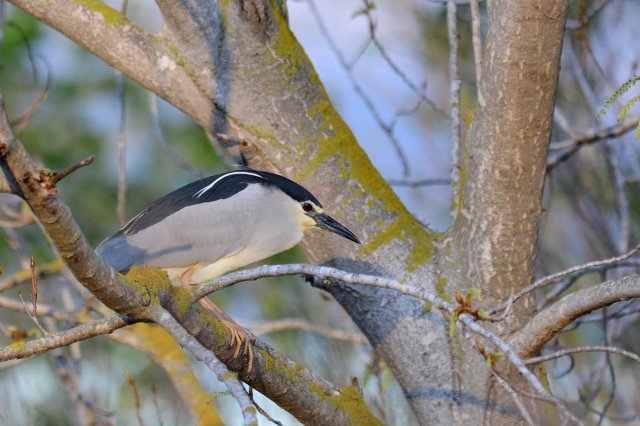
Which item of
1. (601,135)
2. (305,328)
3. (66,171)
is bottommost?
(66,171)

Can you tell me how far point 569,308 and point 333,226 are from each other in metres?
0.98

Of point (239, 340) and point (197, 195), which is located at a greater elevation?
point (197, 195)

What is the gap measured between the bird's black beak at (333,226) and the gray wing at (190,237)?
311mm

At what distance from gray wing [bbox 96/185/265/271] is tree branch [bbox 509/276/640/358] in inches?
46.6

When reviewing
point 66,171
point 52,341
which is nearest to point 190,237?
point 52,341

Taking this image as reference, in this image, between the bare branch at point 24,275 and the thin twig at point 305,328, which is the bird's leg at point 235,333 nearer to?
the thin twig at point 305,328

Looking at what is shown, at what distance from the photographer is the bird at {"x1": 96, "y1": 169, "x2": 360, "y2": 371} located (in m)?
3.09

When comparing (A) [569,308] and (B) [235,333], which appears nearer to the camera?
(A) [569,308]

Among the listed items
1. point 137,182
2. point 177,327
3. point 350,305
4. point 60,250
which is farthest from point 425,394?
point 137,182

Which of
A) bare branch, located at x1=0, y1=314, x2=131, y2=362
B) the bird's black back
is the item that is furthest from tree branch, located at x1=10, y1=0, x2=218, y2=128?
bare branch, located at x1=0, y1=314, x2=131, y2=362

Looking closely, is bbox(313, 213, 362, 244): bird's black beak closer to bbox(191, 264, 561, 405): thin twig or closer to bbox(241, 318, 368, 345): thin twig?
bbox(241, 318, 368, 345): thin twig

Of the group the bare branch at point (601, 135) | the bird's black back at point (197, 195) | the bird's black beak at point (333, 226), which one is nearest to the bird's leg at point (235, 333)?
the bird's black back at point (197, 195)

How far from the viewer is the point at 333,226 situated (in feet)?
9.38

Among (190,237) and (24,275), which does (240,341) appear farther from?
(24,275)
